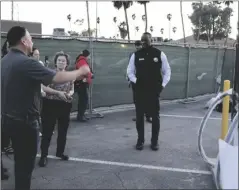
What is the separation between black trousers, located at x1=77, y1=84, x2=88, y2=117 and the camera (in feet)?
26.2

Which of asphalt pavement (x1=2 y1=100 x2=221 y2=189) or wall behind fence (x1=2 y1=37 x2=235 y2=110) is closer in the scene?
asphalt pavement (x1=2 y1=100 x2=221 y2=189)

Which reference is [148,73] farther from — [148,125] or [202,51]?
[202,51]

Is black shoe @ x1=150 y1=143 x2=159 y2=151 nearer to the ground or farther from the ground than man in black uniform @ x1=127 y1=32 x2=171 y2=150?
nearer to the ground

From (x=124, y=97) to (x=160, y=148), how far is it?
12.3 ft

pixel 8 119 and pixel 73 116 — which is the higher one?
pixel 8 119

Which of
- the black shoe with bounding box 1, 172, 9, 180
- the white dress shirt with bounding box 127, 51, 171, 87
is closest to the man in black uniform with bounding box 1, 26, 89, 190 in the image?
the black shoe with bounding box 1, 172, 9, 180

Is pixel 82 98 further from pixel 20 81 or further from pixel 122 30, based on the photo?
pixel 122 30

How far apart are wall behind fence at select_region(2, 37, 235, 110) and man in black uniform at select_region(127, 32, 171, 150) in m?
2.70

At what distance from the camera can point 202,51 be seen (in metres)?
11.7

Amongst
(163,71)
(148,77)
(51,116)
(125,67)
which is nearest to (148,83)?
(148,77)

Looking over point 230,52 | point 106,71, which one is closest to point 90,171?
point 106,71

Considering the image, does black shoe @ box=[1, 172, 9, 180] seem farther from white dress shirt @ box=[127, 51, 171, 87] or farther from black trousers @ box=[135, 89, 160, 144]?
white dress shirt @ box=[127, 51, 171, 87]

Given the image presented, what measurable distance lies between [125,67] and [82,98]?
1873mm

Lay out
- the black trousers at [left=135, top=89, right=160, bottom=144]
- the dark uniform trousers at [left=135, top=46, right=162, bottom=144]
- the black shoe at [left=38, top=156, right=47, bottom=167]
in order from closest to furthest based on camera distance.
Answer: the black shoe at [left=38, top=156, right=47, bottom=167], the dark uniform trousers at [left=135, top=46, right=162, bottom=144], the black trousers at [left=135, top=89, right=160, bottom=144]
